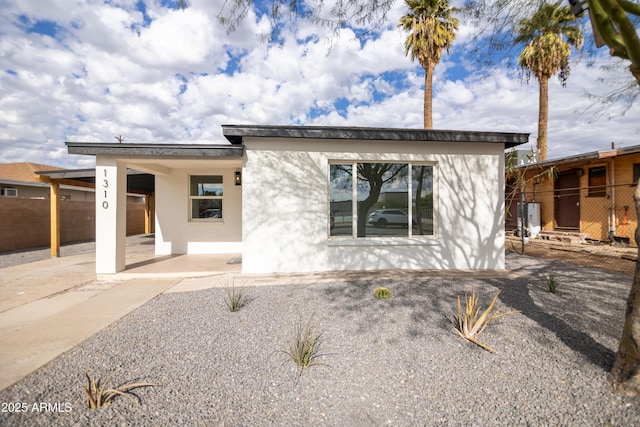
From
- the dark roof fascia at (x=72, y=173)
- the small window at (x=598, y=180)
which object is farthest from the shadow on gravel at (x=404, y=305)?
the small window at (x=598, y=180)

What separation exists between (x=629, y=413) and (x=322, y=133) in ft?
18.6

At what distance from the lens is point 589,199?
11.7 meters

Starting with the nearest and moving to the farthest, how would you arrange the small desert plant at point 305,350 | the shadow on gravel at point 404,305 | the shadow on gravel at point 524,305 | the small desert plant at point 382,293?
the small desert plant at point 305,350 → the shadow on gravel at point 524,305 → the shadow on gravel at point 404,305 → the small desert plant at point 382,293

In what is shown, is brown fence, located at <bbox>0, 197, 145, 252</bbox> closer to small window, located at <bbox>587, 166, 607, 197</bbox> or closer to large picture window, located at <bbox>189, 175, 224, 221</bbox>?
large picture window, located at <bbox>189, 175, 224, 221</bbox>

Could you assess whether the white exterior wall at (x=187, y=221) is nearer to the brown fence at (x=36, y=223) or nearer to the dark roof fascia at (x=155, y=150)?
the dark roof fascia at (x=155, y=150)

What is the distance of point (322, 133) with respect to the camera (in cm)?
633

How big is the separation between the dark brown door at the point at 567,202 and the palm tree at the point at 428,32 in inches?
244

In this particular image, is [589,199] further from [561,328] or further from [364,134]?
[561,328]

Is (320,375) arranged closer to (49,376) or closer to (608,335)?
(49,376)

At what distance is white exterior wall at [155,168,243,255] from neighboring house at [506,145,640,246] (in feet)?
28.3

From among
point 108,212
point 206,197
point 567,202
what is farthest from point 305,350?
point 567,202

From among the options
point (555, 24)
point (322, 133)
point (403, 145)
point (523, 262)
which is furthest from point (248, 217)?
point (523, 262)

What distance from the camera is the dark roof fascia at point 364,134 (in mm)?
6188

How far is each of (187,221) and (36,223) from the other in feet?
22.6
